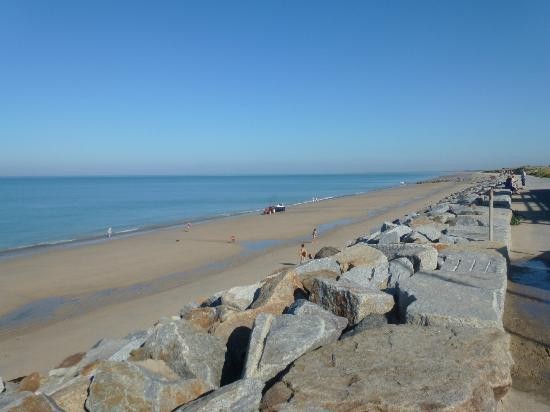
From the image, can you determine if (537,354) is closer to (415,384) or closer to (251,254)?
(415,384)

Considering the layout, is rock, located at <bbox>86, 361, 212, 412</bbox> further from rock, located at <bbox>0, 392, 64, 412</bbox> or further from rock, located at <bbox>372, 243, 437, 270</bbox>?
rock, located at <bbox>372, 243, 437, 270</bbox>

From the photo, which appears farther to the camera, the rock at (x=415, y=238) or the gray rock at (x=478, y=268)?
the rock at (x=415, y=238)

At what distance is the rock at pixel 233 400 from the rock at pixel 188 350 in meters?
0.76

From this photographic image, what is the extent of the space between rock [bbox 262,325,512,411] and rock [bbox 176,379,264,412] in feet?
0.43


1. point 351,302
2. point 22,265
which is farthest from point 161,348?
point 22,265

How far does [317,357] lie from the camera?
388cm

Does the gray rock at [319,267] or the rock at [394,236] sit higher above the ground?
the gray rock at [319,267]

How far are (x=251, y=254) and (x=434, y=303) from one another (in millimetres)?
15186

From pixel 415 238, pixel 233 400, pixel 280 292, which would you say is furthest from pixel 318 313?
pixel 415 238

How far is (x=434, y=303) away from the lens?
4730mm

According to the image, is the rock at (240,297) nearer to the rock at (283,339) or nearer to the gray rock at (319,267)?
the gray rock at (319,267)

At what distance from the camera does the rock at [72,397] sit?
12.7ft

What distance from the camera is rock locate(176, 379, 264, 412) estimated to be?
343cm

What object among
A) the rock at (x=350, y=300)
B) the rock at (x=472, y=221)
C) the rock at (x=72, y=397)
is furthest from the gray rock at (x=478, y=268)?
the rock at (x=472, y=221)
